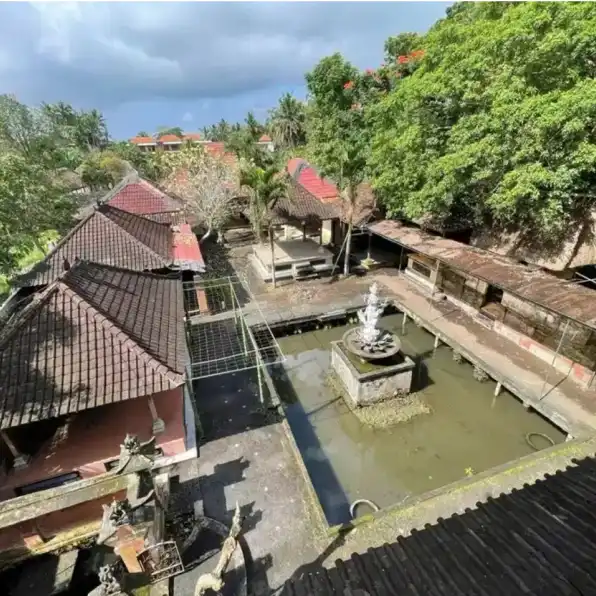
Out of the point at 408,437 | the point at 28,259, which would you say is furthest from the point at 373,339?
the point at 28,259

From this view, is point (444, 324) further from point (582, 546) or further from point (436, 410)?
point (582, 546)

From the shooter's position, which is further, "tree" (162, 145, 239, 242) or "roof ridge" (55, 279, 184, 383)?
"tree" (162, 145, 239, 242)

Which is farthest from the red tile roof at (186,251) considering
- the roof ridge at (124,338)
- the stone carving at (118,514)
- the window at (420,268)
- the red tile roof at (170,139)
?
the red tile roof at (170,139)

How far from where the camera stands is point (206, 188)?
23469 mm

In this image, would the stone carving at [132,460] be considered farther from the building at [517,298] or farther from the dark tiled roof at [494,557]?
the building at [517,298]

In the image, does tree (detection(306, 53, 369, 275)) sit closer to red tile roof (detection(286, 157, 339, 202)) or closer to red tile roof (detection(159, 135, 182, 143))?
red tile roof (detection(286, 157, 339, 202))

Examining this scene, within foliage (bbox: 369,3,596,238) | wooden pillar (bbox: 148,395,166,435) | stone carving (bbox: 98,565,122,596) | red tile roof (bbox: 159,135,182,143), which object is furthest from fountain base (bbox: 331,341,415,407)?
red tile roof (bbox: 159,135,182,143)

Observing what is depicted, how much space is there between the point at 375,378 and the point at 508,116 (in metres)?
10.8

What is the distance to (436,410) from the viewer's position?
12.8m

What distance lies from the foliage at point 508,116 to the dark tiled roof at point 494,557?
39.7ft

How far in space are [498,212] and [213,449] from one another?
15528mm

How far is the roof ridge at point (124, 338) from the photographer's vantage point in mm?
8367

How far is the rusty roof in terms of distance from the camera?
11836 millimetres

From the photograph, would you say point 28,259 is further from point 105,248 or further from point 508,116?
point 508,116
